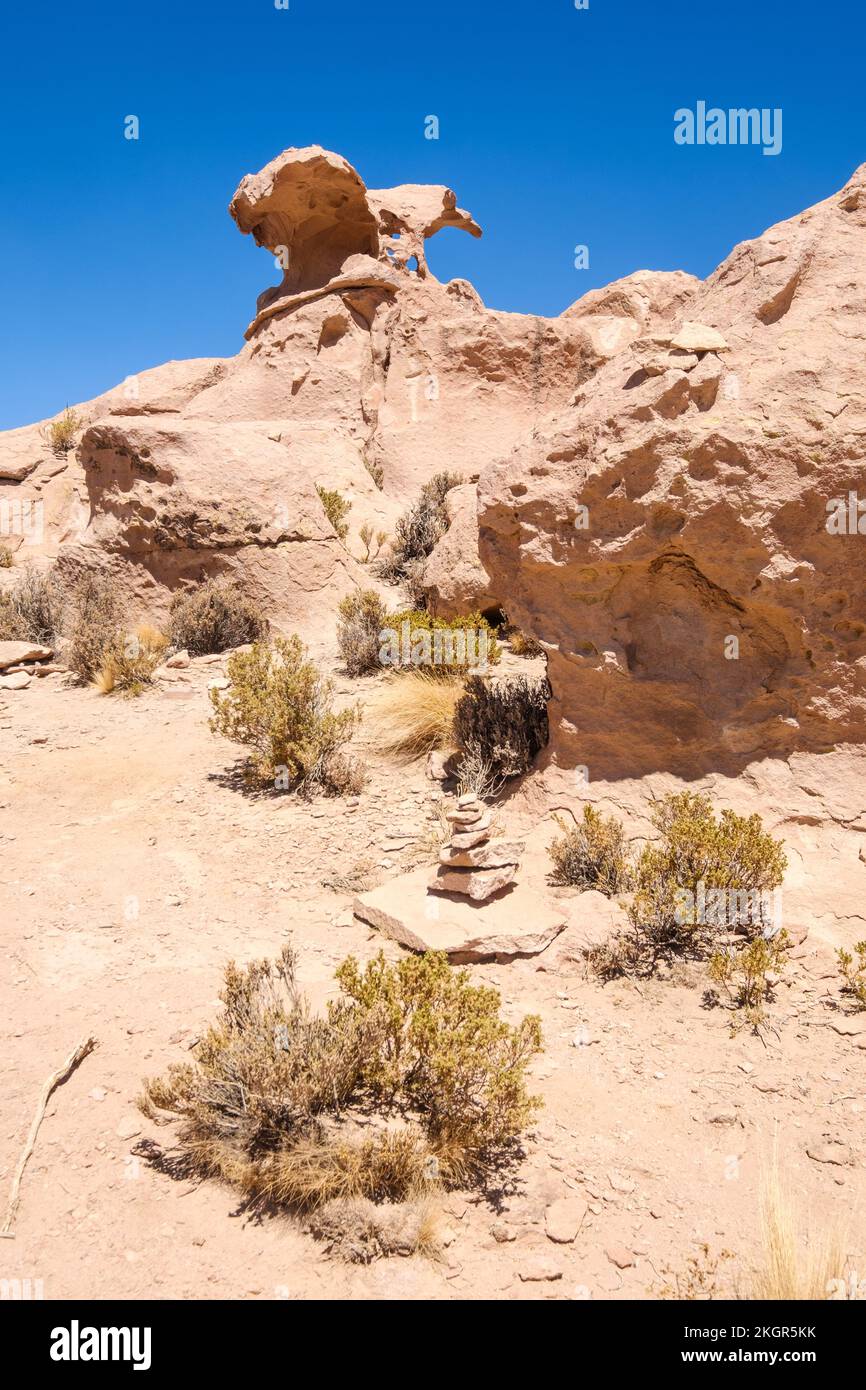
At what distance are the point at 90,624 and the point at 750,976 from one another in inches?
265

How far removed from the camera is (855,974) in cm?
374

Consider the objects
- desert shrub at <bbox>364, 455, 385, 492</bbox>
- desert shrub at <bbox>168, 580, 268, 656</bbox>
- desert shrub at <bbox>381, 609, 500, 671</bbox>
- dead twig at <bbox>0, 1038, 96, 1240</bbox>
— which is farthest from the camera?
desert shrub at <bbox>364, 455, 385, 492</bbox>

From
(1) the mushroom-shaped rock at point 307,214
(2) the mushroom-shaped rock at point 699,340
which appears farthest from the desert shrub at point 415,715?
(1) the mushroom-shaped rock at point 307,214

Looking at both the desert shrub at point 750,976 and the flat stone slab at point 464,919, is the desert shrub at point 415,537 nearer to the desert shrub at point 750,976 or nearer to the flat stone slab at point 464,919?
the flat stone slab at point 464,919

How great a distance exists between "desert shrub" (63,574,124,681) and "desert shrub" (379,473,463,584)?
124 inches

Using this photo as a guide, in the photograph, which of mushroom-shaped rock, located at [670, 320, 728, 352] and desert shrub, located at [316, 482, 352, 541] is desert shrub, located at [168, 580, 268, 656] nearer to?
desert shrub, located at [316, 482, 352, 541]

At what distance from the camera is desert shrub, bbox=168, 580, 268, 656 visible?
8859 millimetres

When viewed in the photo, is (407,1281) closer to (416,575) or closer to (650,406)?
(650,406)

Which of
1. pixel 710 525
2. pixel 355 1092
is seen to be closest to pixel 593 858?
pixel 710 525

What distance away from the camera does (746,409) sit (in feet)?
15.4

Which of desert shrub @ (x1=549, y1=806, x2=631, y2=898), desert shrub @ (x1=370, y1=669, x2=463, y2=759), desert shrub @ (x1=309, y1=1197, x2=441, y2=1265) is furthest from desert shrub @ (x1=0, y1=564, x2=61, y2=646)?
desert shrub @ (x1=309, y1=1197, x2=441, y2=1265)

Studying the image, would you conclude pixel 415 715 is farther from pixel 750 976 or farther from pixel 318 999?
pixel 750 976

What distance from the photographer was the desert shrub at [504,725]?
5.74m
